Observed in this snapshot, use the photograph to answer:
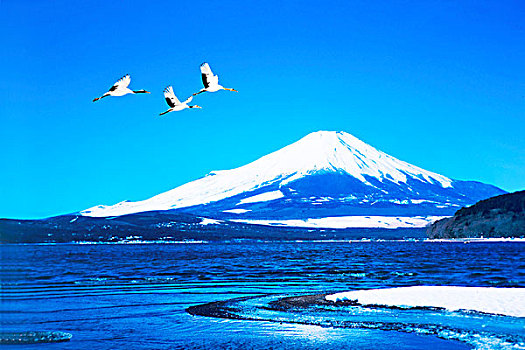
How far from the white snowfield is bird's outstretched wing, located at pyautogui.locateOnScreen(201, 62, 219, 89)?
15.3 m

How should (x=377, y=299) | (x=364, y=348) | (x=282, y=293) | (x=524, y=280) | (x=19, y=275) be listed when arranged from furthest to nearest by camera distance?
(x=19, y=275), (x=524, y=280), (x=282, y=293), (x=377, y=299), (x=364, y=348)

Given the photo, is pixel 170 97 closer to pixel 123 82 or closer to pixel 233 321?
pixel 123 82

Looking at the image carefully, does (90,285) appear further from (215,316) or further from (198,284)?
(215,316)

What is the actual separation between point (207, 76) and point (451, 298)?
18037 millimetres

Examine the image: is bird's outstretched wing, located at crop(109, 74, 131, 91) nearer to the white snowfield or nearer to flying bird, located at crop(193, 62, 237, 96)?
flying bird, located at crop(193, 62, 237, 96)

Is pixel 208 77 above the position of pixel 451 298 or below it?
above

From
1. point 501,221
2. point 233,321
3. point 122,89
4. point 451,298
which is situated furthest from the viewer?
point 501,221

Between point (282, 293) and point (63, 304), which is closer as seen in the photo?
point (63, 304)

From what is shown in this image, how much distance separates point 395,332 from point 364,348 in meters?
2.91

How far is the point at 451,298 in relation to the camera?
103ft

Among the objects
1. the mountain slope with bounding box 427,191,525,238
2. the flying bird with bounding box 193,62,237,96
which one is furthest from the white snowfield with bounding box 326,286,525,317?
the mountain slope with bounding box 427,191,525,238

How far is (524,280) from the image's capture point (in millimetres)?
40812

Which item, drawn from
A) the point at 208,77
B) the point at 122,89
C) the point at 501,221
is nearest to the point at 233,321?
the point at 208,77

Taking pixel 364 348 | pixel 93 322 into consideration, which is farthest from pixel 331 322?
pixel 93 322
